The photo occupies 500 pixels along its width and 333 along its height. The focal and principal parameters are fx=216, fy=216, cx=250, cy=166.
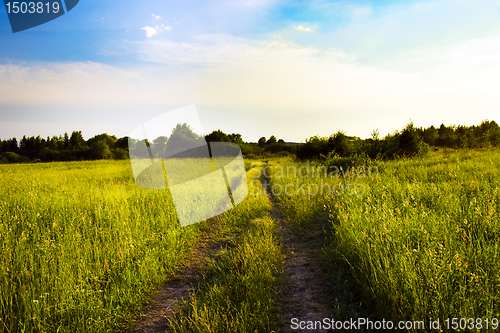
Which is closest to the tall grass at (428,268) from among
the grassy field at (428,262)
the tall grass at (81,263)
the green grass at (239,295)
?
the grassy field at (428,262)

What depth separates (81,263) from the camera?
133 inches

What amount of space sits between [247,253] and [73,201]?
17.1 feet

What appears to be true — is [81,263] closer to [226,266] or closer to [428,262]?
[226,266]

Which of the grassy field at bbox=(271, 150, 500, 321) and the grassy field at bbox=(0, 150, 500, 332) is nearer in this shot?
the grassy field at bbox=(271, 150, 500, 321)

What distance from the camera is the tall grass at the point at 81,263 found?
2643 mm

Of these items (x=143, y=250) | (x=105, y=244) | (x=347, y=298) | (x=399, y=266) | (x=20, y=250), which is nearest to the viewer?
(x=399, y=266)

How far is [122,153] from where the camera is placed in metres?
33.4

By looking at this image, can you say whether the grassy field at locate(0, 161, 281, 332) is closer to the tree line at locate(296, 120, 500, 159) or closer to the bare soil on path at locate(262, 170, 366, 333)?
the bare soil on path at locate(262, 170, 366, 333)

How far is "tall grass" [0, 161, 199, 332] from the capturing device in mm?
2643

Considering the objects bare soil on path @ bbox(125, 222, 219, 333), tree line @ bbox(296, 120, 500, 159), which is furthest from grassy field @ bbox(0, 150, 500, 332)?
tree line @ bbox(296, 120, 500, 159)

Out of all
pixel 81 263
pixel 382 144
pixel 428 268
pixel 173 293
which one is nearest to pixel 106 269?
pixel 81 263

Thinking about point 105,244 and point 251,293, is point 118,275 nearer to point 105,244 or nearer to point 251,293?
point 105,244

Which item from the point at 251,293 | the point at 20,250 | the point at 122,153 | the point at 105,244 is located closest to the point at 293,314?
the point at 251,293

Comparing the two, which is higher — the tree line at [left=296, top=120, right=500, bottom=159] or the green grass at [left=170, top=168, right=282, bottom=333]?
the tree line at [left=296, top=120, right=500, bottom=159]
